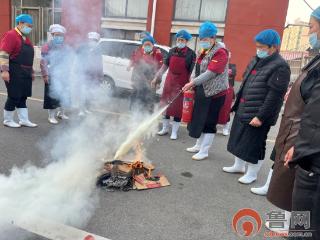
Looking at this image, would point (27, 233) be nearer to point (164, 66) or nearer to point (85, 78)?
point (164, 66)

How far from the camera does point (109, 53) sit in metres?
10.1

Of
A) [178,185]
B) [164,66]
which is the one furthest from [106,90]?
[178,185]

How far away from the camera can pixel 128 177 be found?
13.2 ft

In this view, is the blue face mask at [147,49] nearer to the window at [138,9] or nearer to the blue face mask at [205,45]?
the blue face mask at [205,45]

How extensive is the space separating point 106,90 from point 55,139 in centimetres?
450

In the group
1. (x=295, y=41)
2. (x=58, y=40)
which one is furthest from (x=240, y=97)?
(x=295, y=41)

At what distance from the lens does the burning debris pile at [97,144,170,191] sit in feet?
12.8

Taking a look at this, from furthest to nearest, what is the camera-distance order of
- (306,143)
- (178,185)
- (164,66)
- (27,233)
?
(164,66), (178,185), (27,233), (306,143)

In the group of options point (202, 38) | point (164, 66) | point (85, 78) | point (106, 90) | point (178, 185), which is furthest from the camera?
point (106, 90)
